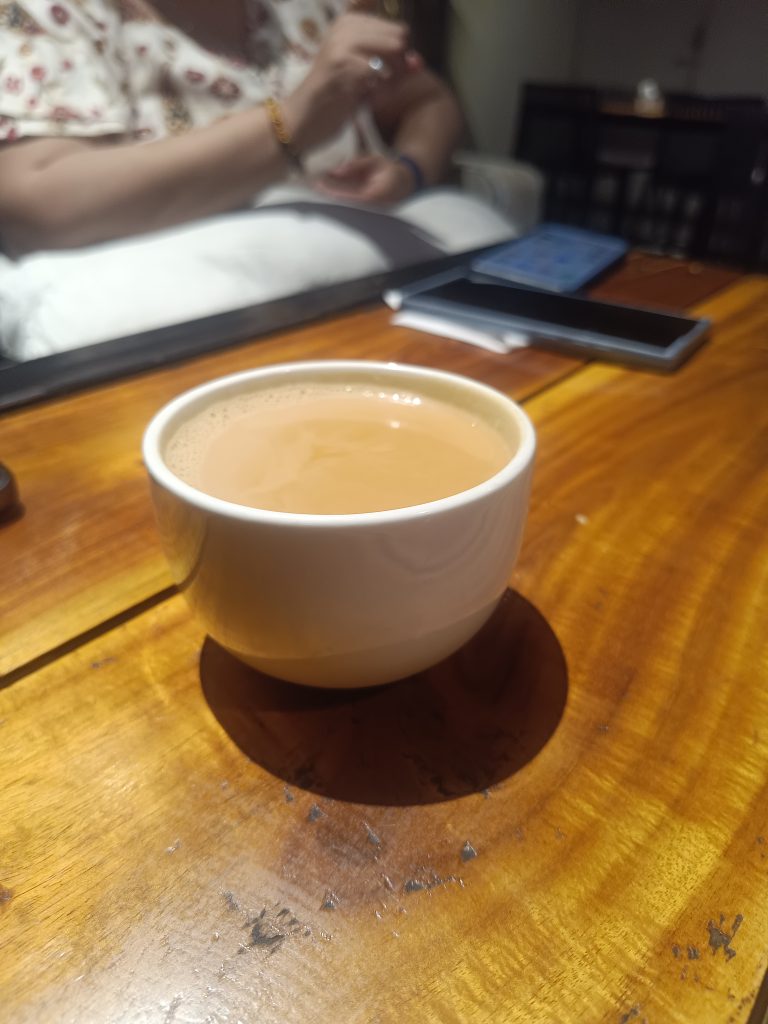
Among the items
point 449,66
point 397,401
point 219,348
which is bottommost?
point 219,348

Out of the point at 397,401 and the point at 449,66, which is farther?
the point at 449,66

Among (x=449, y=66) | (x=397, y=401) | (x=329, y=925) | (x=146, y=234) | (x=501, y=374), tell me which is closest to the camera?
(x=329, y=925)

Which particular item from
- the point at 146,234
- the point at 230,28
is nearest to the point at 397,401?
the point at 146,234

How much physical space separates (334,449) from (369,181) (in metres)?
1.02

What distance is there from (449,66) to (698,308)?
2.17 feet

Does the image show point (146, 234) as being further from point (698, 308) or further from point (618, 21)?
point (618, 21)

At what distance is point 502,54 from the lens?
136cm

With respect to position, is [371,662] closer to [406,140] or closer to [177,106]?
[177,106]

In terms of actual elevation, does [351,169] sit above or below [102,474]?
above

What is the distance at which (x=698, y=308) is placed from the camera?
994mm

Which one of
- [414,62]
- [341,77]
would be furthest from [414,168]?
[341,77]

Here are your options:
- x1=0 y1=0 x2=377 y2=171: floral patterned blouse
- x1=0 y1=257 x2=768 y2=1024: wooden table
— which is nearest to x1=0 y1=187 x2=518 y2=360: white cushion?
x1=0 y1=0 x2=377 y2=171: floral patterned blouse

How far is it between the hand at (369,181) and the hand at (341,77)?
69 millimetres

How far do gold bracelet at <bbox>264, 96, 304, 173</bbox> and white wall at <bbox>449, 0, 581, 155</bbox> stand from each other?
420mm
